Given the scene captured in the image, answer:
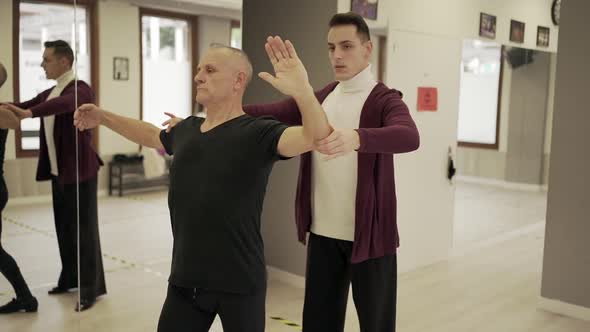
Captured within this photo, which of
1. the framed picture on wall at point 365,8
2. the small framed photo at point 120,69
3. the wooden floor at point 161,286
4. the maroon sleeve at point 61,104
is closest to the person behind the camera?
the maroon sleeve at point 61,104

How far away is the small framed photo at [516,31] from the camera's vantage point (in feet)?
19.5

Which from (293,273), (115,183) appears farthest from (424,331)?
(115,183)

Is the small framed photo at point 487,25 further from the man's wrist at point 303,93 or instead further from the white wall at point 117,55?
the man's wrist at point 303,93

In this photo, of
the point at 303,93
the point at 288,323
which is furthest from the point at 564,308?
the point at 303,93

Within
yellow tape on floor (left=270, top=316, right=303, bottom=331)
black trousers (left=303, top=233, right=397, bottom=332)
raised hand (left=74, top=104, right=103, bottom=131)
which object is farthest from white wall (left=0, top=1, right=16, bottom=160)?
yellow tape on floor (left=270, top=316, right=303, bottom=331)

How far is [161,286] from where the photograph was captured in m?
4.41

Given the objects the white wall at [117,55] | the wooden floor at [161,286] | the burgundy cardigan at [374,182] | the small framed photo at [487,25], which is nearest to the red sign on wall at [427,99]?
the small framed photo at [487,25]

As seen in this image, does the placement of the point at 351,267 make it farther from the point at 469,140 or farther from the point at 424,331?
the point at 469,140

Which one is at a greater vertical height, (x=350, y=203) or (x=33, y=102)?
(x=33, y=102)

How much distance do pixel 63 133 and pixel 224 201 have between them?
6.10 ft

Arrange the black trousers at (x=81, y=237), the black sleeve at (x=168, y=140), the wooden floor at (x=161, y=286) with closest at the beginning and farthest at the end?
the black sleeve at (x=168, y=140) → the wooden floor at (x=161, y=286) → the black trousers at (x=81, y=237)

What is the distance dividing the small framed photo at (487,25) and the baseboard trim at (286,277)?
2.68m

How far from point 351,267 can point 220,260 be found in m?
0.65

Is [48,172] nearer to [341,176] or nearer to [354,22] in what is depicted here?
[341,176]
